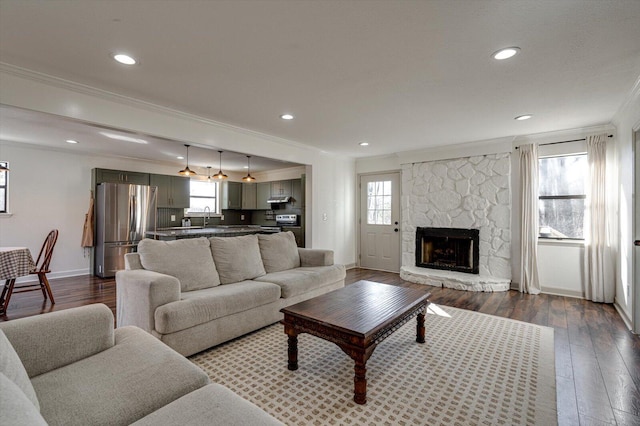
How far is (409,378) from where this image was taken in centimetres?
220

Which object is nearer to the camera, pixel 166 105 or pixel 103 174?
pixel 166 105

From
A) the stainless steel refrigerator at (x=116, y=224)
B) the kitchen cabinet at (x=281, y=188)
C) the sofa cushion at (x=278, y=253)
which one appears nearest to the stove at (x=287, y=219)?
the kitchen cabinet at (x=281, y=188)

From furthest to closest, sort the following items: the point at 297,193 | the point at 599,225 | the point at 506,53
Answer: the point at 297,193 → the point at 599,225 → the point at 506,53

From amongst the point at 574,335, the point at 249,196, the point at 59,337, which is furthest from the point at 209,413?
the point at 249,196

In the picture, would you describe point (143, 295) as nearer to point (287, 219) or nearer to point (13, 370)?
point (13, 370)

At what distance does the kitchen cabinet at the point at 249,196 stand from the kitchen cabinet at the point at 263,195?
75mm

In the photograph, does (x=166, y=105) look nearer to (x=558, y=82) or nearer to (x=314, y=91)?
(x=314, y=91)

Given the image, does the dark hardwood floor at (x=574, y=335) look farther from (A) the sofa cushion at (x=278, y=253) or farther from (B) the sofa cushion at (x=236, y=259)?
(B) the sofa cushion at (x=236, y=259)

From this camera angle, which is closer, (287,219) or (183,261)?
(183,261)

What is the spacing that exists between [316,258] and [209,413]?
122 inches

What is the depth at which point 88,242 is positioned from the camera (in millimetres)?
5859

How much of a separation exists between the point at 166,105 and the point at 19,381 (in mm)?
3051

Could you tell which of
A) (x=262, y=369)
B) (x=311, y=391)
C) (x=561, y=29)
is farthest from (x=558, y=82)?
(x=262, y=369)

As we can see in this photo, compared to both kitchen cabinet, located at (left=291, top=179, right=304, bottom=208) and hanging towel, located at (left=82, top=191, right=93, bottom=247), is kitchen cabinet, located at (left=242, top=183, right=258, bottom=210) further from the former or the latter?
hanging towel, located at (left=82, top=191, right=93, bottom=247)
